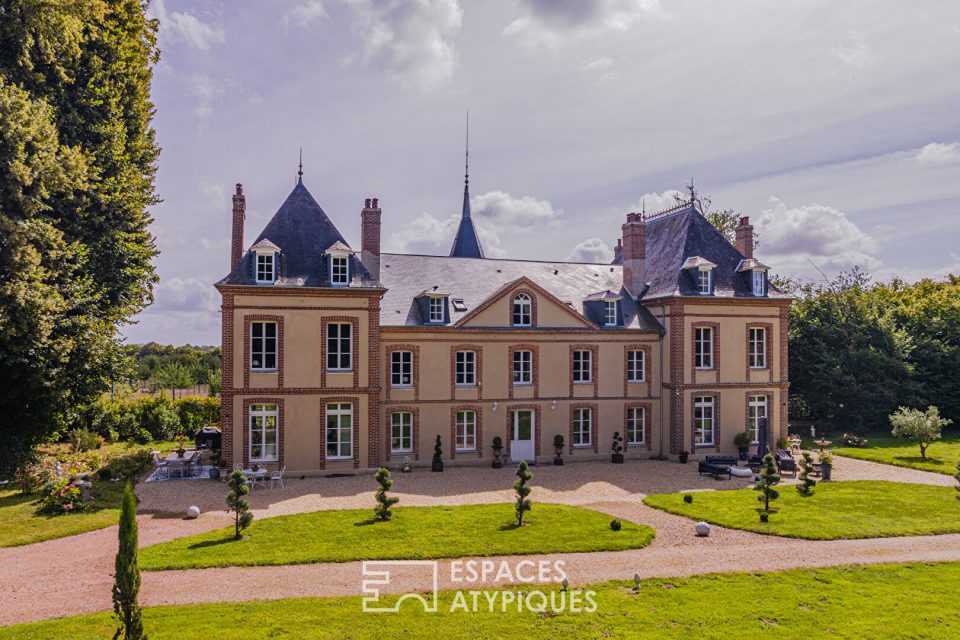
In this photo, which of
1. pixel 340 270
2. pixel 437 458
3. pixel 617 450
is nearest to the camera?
pixel 340 270

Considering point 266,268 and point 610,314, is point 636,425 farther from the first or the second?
point 266,268

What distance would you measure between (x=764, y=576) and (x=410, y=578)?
8300 mm

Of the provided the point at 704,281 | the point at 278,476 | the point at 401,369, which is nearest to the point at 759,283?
the point at 704,281

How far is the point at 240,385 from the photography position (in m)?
24.4

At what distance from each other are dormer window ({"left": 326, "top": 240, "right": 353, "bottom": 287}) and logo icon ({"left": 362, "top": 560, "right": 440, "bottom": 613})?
13.6 metres

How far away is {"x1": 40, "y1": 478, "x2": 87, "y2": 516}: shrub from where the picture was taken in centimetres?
1898

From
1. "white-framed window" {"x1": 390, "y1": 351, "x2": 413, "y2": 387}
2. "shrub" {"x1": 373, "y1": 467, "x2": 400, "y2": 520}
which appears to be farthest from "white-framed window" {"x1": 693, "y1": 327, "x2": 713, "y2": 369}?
"shrub" {"x1": 373, "y1": 467, "x2": 400, "y2": 520}

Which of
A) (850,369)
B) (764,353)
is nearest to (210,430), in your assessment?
(764,353)

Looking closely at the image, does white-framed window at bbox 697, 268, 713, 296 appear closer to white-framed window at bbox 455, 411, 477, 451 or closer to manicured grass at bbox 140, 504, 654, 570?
white-framed window at bbox 455, 411, 477, 451

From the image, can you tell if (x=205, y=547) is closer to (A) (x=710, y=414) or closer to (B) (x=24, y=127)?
(B) (x=24, y=127)

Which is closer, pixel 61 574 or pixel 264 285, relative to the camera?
pixel 61 574

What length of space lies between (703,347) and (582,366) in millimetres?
6098

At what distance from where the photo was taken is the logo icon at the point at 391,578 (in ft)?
40.5

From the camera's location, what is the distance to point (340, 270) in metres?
25.8
